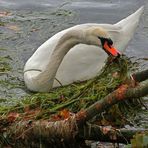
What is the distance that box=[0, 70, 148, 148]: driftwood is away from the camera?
17.6ft

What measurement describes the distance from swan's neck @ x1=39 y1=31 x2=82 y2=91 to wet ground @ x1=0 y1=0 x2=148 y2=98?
0.39m

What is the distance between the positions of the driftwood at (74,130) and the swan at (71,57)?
2240 millimetres

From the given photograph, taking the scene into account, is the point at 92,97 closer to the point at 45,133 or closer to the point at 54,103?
the point at 54,103

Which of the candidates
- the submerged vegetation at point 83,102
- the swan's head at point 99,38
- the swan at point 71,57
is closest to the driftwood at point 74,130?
the submerged vegetation at point 83,102

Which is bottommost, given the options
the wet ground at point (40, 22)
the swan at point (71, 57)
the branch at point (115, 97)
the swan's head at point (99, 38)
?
the wet ground at point (40, 22)

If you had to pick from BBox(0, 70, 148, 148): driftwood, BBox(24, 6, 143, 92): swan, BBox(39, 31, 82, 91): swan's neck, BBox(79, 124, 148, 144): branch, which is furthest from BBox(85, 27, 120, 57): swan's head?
BBox(79, 124, 148, 144): branch

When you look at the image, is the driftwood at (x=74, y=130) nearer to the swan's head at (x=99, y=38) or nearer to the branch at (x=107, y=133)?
the branch at (x=107, y=133)

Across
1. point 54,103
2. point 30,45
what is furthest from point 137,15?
point 54,103

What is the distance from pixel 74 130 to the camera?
583 centimetres

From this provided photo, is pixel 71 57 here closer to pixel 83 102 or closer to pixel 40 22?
pixel 83 102

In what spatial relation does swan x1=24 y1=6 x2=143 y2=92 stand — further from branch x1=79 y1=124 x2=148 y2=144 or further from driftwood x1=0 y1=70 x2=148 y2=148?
branch x1=79 y1=124 x2=148 y2=144

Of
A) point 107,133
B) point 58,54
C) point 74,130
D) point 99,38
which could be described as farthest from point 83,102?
point 58,54

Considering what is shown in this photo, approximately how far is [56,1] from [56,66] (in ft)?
16.2

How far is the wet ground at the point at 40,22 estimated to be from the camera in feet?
31.9
